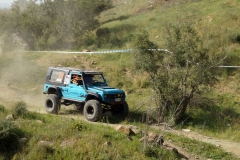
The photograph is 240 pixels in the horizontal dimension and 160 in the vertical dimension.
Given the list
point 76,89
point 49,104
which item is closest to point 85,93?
point 76,89

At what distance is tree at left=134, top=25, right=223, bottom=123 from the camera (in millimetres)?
11102

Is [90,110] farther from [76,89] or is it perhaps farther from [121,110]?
[121,110]

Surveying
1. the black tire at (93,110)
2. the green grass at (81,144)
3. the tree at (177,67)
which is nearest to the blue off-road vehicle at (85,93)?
the black tire at (93,110)

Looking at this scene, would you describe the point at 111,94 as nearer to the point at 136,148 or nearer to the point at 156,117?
the point at 156,117

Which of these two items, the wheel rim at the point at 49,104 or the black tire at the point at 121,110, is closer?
the black tire at the point at 121,110

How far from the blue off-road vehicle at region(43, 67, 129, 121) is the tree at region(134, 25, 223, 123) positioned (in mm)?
1461

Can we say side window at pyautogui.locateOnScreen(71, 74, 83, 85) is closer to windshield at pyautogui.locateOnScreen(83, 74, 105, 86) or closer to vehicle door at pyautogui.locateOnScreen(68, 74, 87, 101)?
vehicle door at pyautogui.locateOnScreen(68, 74, 87, 101)

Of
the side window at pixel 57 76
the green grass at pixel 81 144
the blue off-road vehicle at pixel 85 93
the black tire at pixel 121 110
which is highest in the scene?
the side window at pixel 57 76

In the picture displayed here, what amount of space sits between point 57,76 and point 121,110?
10.2ft

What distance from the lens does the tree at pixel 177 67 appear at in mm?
11102

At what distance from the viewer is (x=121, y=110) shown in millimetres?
11992

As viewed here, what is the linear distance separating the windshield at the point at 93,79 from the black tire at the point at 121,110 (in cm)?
121

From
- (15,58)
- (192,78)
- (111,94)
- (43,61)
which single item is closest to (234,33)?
(192,78)

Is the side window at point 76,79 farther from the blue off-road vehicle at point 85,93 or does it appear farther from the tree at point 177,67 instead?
the tree at point 177,67
